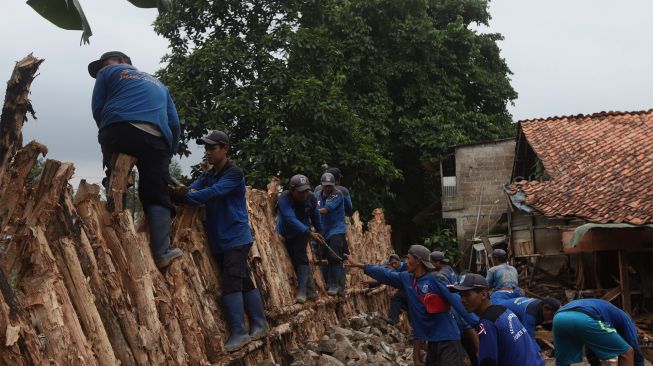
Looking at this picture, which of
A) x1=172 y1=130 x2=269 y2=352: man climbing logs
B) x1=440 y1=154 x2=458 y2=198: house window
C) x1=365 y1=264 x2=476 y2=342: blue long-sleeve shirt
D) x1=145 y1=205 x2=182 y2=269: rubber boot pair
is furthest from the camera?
x1=440 y1=154 x2=458 y2=198: house window

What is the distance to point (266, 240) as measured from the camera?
274 inches

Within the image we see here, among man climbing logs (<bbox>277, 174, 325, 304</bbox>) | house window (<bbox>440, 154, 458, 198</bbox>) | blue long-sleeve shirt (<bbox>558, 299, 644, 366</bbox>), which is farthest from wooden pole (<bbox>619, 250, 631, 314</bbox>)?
house window (<bbox>440, 154, 458, 198</bbox>)

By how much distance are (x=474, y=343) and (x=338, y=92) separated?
10472mm

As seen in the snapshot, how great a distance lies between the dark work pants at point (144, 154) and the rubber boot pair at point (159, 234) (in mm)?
55

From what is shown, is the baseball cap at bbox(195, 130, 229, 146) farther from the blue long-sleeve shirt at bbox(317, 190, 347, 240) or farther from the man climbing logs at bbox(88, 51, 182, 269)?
the blue long-sleeve shirt at bbox(317, 190, 347, 240)

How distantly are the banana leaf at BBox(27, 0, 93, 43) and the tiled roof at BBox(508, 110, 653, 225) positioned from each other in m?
11.6

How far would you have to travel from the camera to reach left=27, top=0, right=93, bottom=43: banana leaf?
2125 millimetres

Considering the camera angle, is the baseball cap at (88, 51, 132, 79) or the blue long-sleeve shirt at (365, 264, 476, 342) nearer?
the baseball cap at (88, 51, 132, 79)

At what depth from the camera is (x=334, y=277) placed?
9.04 meters

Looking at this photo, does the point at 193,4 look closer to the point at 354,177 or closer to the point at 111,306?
the point at 354,177

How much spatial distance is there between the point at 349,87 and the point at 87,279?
58.5 ft

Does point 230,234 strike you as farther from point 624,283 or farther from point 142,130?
point 624,283

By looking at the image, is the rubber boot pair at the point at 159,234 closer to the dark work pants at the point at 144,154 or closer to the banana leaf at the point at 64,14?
the dark work pants at the point at 144,154

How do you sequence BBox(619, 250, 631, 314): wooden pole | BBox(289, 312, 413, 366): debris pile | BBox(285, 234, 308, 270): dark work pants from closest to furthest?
BBox(289, 312, 413, 366): debris pile < BBox(285, 234, 308, 270): dark work pants < BBox(619, 250, 631, 314): wooden pole
